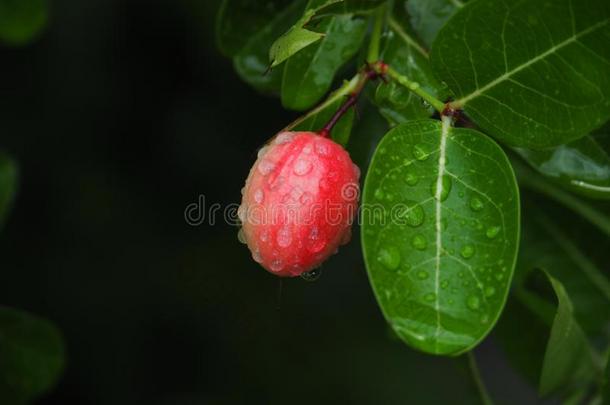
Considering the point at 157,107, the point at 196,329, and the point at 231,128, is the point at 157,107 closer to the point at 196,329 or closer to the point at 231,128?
the point at 231,128

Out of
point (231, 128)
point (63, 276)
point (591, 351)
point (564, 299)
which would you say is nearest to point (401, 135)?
point (564, 299)

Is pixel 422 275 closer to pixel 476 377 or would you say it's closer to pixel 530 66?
pixel 530 66

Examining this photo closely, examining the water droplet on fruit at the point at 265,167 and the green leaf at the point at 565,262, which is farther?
the green leaf at the point at 565,262

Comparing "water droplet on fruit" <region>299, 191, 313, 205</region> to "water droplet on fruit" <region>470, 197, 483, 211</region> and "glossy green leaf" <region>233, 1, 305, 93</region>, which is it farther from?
"glossy green leaf" <region>233, 1, 305, 93</region>

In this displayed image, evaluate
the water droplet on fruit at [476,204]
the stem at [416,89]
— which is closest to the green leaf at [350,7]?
the stem at [416,89]

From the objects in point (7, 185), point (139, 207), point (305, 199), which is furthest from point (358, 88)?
point (139, 207)

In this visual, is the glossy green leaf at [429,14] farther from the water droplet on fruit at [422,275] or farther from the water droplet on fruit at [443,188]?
the water droplet on fruit at [422,275]

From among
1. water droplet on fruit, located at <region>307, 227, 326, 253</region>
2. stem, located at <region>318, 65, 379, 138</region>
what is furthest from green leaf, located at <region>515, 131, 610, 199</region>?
water droplet on fruit, located at <region>307, 227, 326, 253</region>
